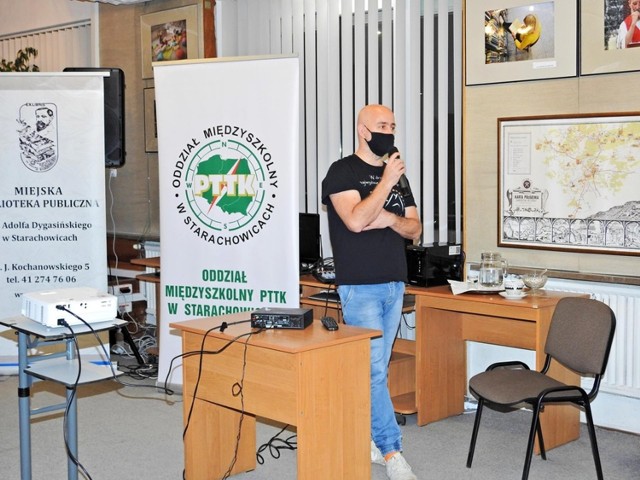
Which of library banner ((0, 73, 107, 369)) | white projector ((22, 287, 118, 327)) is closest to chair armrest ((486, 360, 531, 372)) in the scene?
white projector ((22, 287, 118, 327))

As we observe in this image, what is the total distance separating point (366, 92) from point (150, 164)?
2.24 metres

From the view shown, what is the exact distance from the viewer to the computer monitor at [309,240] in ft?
18.4

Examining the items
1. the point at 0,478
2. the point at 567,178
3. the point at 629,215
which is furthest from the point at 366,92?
the point at 0,478

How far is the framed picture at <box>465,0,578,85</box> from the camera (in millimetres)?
4547

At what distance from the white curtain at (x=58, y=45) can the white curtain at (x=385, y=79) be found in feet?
6.91

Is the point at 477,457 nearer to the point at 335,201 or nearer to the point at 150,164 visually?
the point at 335,201

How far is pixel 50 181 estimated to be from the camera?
573 centimetres

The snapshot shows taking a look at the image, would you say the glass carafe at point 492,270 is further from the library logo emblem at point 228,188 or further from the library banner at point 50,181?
the library banner at point 50,181

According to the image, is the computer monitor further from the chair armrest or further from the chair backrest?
the chair backrest

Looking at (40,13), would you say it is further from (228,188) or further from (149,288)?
(228,188)

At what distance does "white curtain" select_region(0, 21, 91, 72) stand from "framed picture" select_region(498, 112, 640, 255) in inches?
168

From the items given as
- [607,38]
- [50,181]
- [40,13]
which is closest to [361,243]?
[607,38]

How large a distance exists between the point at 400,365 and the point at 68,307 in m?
2.40

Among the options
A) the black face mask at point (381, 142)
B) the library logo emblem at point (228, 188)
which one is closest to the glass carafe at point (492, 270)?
the black face mask at point (381, 142)
